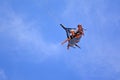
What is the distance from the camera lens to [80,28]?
106 meters

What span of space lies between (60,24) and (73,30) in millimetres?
6427

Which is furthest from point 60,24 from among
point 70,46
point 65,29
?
point 70,46

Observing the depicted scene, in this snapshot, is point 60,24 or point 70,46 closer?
point 60,24

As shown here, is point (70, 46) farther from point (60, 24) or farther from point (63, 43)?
point (60, 24)

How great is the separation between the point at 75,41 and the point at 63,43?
13.5 feet

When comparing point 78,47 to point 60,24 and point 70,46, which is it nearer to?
point 70,46

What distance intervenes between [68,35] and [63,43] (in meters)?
2.82

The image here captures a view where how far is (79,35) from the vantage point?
107 m

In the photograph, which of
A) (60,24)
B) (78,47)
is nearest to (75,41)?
(78,47)

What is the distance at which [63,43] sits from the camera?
4186 inches

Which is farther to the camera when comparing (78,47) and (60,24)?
(78,47)

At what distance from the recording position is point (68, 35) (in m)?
106

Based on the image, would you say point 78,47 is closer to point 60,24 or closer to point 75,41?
point 75,41

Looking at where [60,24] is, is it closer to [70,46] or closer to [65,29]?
[65,29]
